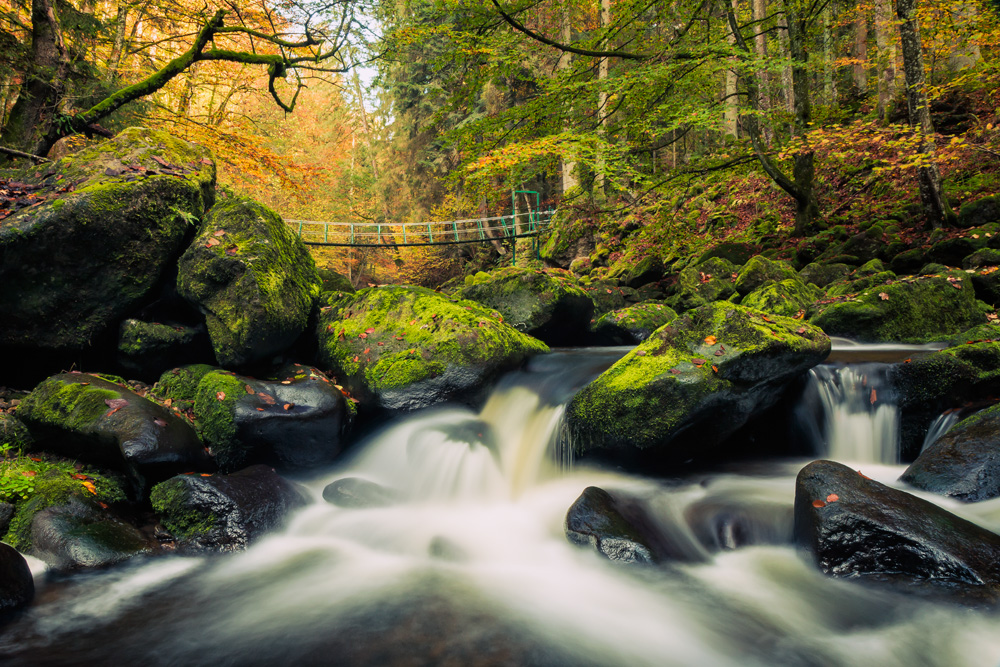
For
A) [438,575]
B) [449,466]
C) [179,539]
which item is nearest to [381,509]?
[449,466]

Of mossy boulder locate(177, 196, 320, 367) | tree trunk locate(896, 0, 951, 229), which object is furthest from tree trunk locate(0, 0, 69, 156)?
tree trunk locate(896, 0, 951, 229)

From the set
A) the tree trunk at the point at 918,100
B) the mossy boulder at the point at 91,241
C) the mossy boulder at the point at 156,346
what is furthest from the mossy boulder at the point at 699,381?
the tree trunk at the point at 918,100

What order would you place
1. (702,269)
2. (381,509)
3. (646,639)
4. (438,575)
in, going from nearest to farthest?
(646,639) < (438,575) < (381,509) < (702,269)

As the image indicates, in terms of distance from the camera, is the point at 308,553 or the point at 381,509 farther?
the point at 381,509

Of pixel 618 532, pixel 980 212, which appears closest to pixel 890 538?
pixel 618 532

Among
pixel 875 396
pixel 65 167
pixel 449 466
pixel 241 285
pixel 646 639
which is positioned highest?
pixel 65 167

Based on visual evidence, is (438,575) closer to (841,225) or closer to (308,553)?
(308,553)

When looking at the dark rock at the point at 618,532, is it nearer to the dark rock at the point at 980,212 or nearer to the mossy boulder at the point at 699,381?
the mossy boulder at the point at 699,381

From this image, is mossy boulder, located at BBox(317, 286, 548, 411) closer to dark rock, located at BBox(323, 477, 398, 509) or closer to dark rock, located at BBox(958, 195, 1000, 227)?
dark rock, located at BBox(323, 477, 398, 509)

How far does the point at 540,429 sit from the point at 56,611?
11.9ft

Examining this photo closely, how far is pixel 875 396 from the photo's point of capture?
4641 mm

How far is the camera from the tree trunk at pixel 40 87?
730cm

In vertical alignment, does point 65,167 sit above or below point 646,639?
above

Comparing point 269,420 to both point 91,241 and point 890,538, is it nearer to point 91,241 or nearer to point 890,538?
point 91,241
